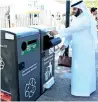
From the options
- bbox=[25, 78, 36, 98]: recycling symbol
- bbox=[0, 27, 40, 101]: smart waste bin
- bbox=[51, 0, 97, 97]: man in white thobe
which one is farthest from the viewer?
bbox=[51, 0, 97, 97]: man in white thobe

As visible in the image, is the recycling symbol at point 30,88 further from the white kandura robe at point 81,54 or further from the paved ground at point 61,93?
the white kandura robe at point 81,54

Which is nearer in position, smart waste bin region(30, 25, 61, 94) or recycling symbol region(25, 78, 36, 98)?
recycling symbol region(25, 78, 36, 98)

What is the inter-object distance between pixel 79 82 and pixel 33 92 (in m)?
0.85

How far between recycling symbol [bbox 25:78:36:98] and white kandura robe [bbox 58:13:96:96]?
785 mm

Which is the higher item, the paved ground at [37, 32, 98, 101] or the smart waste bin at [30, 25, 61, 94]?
the smart waste bin at [30, 25, 61, 94]

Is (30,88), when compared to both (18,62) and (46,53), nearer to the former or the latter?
(18,62)

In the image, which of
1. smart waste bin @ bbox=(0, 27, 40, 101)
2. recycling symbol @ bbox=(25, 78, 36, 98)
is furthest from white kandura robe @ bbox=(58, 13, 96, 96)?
recycling symbol @ bbox=(25, 78, 36, 98)

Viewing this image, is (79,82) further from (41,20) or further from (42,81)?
(41,20)

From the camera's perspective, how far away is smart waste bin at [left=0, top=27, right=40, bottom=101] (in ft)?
10.5

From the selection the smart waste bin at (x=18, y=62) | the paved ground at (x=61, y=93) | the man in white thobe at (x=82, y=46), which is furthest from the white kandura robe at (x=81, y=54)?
the smart waste bin at (x=18, y=62)

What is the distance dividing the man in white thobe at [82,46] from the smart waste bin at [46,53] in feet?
0.43

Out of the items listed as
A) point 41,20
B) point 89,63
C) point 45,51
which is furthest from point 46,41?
point 41,20

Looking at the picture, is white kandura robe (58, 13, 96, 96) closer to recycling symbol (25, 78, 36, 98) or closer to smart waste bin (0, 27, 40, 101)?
smart waste bin (0, 27, 40, 101)

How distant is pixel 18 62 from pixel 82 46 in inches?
48.6
